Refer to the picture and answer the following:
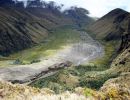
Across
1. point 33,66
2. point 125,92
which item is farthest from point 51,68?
point 125,92

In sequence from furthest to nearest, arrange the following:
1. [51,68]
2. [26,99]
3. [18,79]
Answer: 1. [51,68]
2. [18,79]
3. [26,99]

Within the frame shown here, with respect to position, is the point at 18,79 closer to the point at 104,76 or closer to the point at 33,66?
the point at 33,66

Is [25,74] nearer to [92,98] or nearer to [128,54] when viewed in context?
[128,54]

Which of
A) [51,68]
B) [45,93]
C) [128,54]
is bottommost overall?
[51,68]

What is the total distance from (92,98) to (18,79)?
14366 cm

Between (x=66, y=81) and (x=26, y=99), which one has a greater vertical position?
(x=26, y=99)

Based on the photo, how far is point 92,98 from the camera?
19875mm

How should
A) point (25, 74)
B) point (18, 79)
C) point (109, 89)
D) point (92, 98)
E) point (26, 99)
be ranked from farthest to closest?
point (25, 74) → point (18, 79) → point (109, 89) → point (92, 98) → point (26, 99)

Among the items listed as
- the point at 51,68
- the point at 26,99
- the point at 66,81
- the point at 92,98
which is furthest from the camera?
the point at 51,68

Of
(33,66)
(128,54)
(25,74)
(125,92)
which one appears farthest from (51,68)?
(125,92)

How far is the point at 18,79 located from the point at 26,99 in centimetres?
14445

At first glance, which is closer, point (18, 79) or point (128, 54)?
point (18, 79)

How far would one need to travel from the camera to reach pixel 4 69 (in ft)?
580

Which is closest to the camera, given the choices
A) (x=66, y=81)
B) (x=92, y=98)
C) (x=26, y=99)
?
(x=26, y=99)
